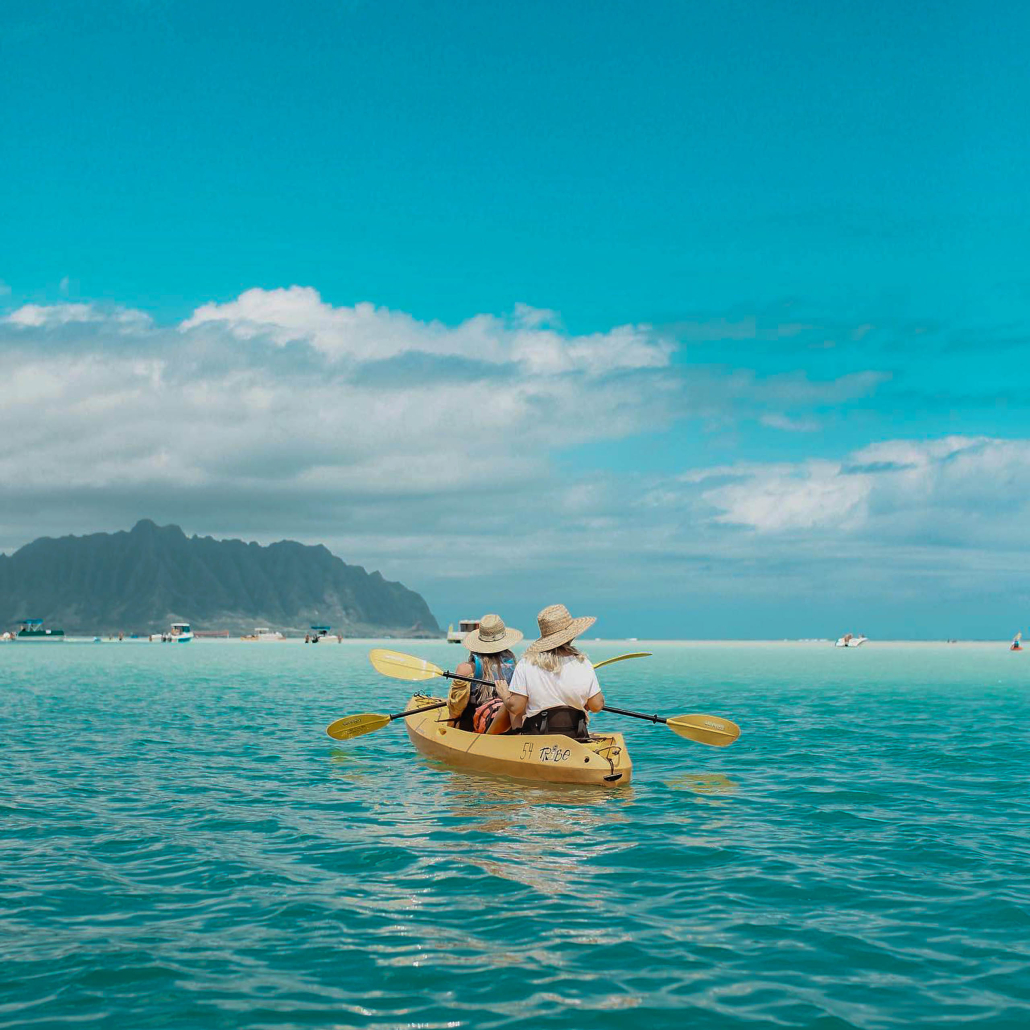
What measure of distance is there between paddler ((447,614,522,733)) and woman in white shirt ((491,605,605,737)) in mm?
1465

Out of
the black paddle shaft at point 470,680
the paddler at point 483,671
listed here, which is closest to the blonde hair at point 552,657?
the paddler at point 483,671

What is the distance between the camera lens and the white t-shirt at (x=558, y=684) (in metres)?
15.6

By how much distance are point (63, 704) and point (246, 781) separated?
23.3 meters

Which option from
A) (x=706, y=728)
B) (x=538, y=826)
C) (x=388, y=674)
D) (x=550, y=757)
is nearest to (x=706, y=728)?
(x=706, y=728)

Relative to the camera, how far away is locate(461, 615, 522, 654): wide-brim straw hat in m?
18.1

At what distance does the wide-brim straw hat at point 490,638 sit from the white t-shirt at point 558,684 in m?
2.22

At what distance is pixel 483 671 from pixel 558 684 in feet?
12.0

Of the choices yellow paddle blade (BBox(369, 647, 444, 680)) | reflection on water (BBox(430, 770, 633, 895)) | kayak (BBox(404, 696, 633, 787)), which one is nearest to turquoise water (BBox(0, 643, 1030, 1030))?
reflection on water (BBox(430, 770, 633, 895))

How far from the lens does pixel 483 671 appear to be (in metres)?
19.0

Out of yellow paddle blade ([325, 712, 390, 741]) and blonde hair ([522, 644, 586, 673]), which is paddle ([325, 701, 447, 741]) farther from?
blonde hair ([522, 644, 586, 673])

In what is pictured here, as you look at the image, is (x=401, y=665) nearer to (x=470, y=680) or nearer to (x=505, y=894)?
(x=470, y=680)

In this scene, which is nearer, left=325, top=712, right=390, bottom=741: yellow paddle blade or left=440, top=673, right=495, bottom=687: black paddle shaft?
left=440, top=673, right=495, bottom=687: black paddle shaft

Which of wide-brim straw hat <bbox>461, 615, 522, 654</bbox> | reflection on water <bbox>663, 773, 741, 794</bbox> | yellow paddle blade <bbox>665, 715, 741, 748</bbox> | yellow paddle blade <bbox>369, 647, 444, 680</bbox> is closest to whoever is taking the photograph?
reflection on water <bbox>663, 773, 741, 794</bbox>

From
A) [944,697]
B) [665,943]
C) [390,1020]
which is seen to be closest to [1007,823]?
[665,943]
